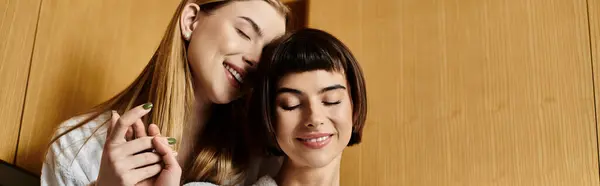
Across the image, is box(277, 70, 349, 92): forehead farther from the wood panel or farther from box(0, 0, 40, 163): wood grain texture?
box(0, 0, 40, 163): wood grain texture

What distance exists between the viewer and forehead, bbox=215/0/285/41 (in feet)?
3.21

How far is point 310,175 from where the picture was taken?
896mm

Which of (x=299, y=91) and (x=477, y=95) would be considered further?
(x=477, y=95)

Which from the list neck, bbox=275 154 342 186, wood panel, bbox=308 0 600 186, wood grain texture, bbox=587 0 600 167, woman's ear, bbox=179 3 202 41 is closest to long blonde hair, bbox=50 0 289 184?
woman's ear, bbox=179 3 202 41

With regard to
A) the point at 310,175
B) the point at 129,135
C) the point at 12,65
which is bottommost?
the point at 310,175

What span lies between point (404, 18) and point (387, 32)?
0.13 ft

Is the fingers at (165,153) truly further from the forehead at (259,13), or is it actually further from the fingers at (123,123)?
the forehead at (259,13)

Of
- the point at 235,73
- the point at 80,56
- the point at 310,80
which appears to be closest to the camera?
the point at 310,80

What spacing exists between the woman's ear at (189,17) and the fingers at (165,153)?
0.33 m

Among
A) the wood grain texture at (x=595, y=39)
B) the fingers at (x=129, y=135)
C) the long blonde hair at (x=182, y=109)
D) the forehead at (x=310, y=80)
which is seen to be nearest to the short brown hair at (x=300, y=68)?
the forehead at (x=310, y=80)

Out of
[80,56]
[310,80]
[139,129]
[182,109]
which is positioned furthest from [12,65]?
[310,80]

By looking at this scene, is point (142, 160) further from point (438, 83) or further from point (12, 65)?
point (438, 83)

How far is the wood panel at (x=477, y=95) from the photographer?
921 millimetres

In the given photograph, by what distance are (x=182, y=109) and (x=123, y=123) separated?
0.29 metres
